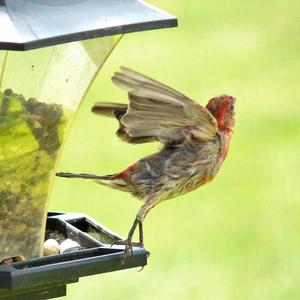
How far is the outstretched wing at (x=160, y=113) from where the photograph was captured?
18.3 feet

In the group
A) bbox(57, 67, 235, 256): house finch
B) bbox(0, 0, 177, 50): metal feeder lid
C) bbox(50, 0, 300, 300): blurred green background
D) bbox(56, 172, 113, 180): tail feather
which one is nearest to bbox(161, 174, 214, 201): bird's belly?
bbox(57, 67, 235, 256): house finch

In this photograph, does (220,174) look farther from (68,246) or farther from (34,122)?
(34,122)

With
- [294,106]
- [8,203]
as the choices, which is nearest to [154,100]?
[8,203]

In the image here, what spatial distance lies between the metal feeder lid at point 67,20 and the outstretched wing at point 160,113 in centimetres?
21

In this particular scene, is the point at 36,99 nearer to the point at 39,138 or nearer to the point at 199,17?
the point at 39,138

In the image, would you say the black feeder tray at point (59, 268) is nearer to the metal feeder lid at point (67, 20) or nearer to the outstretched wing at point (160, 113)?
the outstretched wing at point (160, 113)

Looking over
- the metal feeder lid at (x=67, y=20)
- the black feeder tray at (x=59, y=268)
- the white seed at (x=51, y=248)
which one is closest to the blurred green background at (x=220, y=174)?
the white seed at (x=51, y=248)

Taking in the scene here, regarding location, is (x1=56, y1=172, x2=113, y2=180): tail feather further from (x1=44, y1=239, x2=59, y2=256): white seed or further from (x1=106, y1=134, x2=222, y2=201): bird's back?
(x1=44, y1=239, x2=59, y2=256): white seed

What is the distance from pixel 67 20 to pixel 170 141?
1.23m

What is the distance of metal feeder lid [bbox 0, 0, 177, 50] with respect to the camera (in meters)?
4.97

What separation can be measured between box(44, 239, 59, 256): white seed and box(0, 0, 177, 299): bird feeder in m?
0.04

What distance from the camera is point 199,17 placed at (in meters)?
16.9

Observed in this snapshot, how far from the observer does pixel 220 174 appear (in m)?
12.8

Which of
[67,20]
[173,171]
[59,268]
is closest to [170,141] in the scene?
[173,171]
